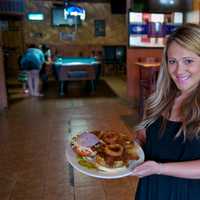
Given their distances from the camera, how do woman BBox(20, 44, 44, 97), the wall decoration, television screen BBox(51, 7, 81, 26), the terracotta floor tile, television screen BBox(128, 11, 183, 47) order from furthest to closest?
the wall decoration
television screen BBox(51, 7, 81, 26)
woman BBox(20, 44, 44, 97)
television screen BBox(128, 11, 183, 47)
the terracotta floor tile

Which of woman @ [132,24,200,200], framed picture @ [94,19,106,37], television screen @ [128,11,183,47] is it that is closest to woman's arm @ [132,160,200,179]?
woman @ [132,24,200,200]

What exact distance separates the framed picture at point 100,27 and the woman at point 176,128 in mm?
9470

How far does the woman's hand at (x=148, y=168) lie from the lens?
3.24 feet

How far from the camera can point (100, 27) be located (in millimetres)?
10344

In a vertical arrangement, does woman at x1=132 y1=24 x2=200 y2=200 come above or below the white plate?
above

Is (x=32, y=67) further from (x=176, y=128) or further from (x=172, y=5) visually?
(x=176, y=128)

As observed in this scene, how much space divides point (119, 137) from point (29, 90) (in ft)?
19.9

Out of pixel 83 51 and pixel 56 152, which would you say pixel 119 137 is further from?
pixel 83 51

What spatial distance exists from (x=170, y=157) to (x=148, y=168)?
4.4 inches

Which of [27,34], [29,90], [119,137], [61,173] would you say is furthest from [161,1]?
[27,34]

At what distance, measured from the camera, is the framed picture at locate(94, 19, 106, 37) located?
1031 cm

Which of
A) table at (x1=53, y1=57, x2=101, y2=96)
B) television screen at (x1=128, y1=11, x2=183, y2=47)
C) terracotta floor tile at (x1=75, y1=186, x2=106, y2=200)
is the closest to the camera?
terracotta floor tile at (x1=75, y1=186, x2=106, y2=200)

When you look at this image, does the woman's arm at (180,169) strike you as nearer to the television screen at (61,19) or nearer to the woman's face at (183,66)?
the woman's face at (183,66)

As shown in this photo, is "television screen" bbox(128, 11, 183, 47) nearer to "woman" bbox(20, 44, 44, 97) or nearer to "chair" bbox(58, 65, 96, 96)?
"chair" bbox(58, 65, 96, 96)
